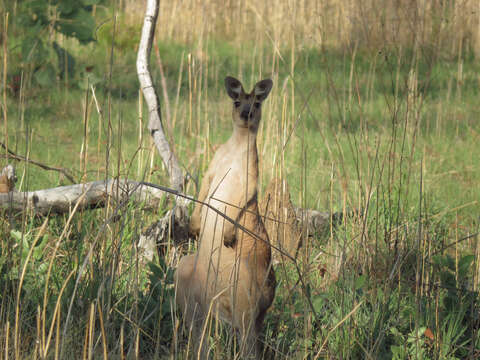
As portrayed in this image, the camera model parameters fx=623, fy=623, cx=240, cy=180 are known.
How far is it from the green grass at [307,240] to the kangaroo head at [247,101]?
0.17 meters

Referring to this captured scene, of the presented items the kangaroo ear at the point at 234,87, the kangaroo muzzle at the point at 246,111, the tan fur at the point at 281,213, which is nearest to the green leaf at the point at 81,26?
the tan fur at the point at 281,213

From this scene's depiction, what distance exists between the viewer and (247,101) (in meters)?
2.46

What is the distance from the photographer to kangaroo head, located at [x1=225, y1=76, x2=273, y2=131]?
245cm

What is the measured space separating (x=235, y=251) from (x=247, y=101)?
1.95ft

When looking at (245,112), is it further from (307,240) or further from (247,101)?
(307,240)

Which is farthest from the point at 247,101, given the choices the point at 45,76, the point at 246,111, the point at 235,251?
the point at 45,76

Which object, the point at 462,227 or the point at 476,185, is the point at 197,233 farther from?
the point at 476,185

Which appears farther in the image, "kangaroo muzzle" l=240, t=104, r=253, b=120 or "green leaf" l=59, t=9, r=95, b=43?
"green leaf" l=59, t=9, r=95, b=43

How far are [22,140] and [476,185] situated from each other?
12.8ft

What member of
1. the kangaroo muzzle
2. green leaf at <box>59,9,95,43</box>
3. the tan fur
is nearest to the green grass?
the tan fur

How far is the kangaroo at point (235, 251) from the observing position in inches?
93.4

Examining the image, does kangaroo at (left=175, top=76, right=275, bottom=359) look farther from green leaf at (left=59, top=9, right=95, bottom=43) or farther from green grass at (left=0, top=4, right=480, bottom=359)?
green leaf at (left=59, top=9, right=95, bottom=43)

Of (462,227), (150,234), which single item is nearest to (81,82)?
(150,234)

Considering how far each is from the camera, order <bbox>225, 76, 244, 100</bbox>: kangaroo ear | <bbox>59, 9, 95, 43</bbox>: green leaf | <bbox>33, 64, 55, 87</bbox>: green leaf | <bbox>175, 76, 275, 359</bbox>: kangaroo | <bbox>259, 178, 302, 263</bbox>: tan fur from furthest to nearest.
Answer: <bbox>33, 64, 55, 87</bbox>: green leaf, <bbox>59, 9, 95, 43</bbox>: green leaf, <bbox>259, 178, 302, 263</bbox>: tan fur, <bbox>225, 76, 244, 100</bbox>: kangaroo ear, <bbox>175, 76, 275, 359</bbox>: kangaroo
